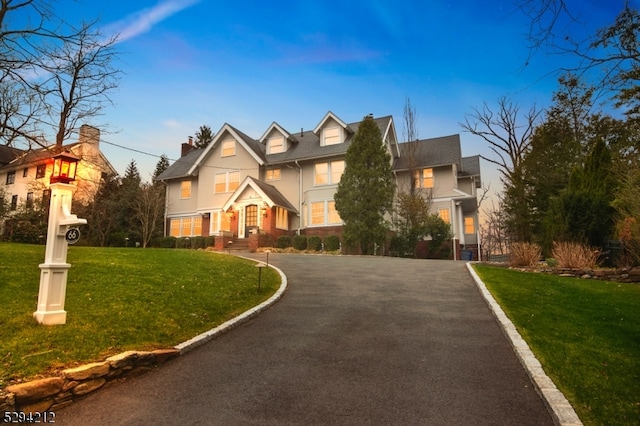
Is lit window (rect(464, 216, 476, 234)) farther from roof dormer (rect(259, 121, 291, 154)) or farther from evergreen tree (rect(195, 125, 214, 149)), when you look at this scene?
evergreen tree (rect(195, 125, 214, 149))

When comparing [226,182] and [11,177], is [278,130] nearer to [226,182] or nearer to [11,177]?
[226,182]

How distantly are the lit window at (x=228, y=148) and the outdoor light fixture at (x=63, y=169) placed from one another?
25073 millimetres

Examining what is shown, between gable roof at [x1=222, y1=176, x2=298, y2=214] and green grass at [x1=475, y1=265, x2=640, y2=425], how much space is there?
17160mm

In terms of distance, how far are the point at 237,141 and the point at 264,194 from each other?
22.5 feet

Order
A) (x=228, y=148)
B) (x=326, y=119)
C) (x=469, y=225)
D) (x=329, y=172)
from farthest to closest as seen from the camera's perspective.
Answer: (x=228, y=148) → (x=469, y=225) → (x=326, y=119) → (x=329, y=172)

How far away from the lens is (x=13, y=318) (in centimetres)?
604

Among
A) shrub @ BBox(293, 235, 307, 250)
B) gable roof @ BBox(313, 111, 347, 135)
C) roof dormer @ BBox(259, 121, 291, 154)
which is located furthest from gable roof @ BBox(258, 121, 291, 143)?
shrub @ BBox(293, 235, 307, 250)

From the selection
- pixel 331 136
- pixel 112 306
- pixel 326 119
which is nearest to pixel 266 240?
pixel 331 136

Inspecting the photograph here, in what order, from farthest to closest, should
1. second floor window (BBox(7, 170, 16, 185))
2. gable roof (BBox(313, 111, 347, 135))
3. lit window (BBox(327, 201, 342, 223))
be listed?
second floor window (BBox(7, 170, 16, 185))
gable roof (BBox(313, 111, 347, 135))
lit window (BBox(327, 201, 342, 223))

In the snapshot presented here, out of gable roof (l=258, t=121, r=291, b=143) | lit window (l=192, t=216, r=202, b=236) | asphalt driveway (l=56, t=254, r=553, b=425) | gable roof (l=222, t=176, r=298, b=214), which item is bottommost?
asphalt driveway (l=56, t=254, r=553, b=425)

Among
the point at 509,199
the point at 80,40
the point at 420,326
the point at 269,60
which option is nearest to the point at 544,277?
the point at 420,326

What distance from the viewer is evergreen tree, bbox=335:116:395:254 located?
922 inches

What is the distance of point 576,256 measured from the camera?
14.2 metres

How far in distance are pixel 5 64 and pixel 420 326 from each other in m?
10.5
